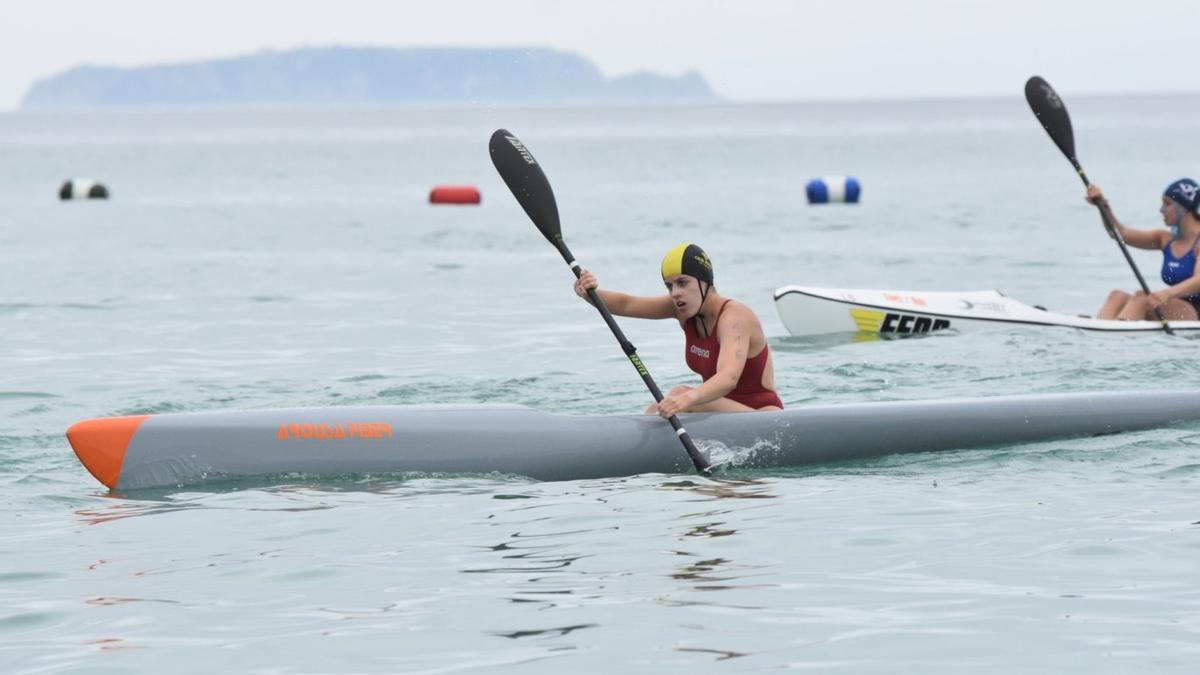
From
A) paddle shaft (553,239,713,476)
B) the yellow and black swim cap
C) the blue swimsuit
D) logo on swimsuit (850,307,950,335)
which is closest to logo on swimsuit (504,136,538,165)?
paddle shaft (553,239,713,476)

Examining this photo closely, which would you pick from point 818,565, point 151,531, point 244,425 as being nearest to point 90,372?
point 244,425

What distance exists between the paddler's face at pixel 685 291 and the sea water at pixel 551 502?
3.06ft

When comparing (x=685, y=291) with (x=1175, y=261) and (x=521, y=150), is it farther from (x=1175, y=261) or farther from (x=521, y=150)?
(x=1175, y=261)

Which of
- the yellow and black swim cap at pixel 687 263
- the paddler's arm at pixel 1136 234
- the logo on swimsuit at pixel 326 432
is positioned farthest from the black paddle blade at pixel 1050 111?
the logo on swimsuit at pixel 326 432

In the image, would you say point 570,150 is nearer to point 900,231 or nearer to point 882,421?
point 900,231

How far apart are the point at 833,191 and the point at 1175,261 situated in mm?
21741

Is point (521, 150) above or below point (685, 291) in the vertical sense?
above

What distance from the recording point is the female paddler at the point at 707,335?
871 cm

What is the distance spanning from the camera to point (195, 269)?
2256cm

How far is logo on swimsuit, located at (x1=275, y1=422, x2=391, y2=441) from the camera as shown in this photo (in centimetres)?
872

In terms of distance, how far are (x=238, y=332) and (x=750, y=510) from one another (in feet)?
30.2

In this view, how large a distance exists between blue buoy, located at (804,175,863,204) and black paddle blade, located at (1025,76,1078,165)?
19.6m

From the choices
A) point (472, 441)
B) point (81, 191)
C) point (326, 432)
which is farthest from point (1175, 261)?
point (81, 191)

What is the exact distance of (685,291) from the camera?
344 inches
